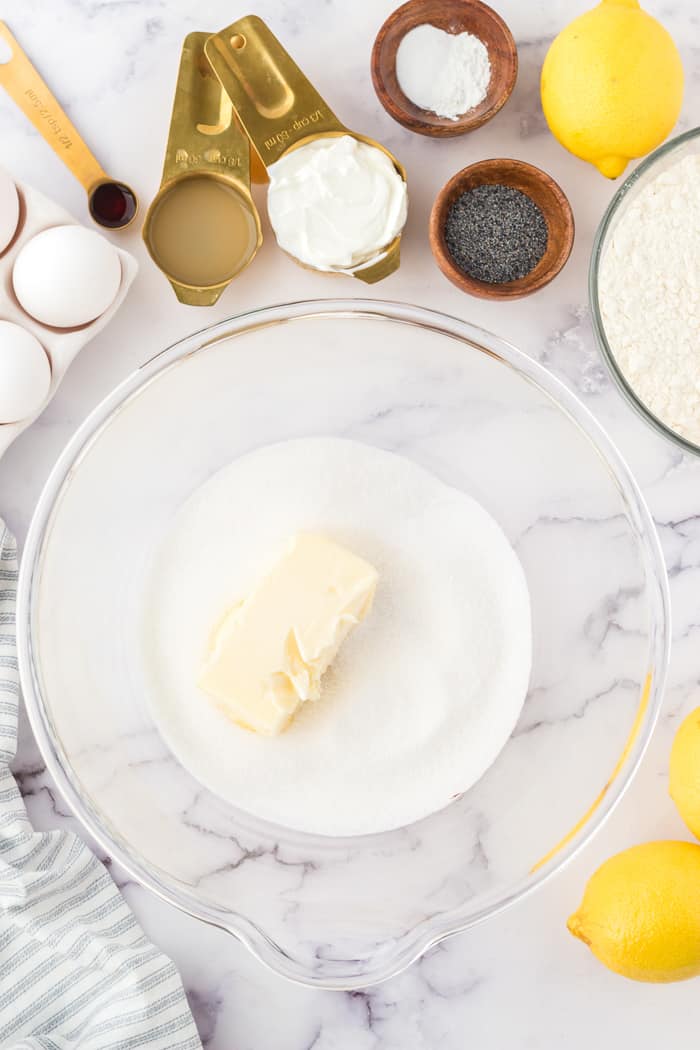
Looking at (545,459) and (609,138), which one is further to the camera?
(545,459)

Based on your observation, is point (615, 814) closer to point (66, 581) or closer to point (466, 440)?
point (466, 440)

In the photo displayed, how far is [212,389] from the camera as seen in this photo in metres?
1.17

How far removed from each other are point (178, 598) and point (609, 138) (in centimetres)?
73

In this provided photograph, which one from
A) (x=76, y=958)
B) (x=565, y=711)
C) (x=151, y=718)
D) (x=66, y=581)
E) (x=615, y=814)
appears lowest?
(x=615, y=814)

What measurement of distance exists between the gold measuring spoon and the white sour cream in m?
0.21

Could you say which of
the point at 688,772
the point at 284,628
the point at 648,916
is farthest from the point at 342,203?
the point at 648,916

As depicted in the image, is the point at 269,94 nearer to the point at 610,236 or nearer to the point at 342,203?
the point at 342,203

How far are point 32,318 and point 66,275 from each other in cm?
8

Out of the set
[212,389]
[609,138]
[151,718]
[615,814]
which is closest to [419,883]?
[615,814]

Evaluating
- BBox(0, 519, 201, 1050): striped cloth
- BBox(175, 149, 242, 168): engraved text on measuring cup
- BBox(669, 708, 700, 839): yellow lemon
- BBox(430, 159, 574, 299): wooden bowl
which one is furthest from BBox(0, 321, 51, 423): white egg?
BBox(669, 708, 700, 839): yellow lemon

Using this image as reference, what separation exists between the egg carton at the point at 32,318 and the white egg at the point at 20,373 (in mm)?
17

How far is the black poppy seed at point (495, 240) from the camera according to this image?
1.11 meters

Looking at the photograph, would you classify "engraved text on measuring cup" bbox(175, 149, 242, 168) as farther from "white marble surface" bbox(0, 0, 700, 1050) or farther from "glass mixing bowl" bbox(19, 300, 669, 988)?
"glass mixing bowl" bbox(19, 300, 669, 988)

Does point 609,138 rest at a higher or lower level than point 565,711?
higher
